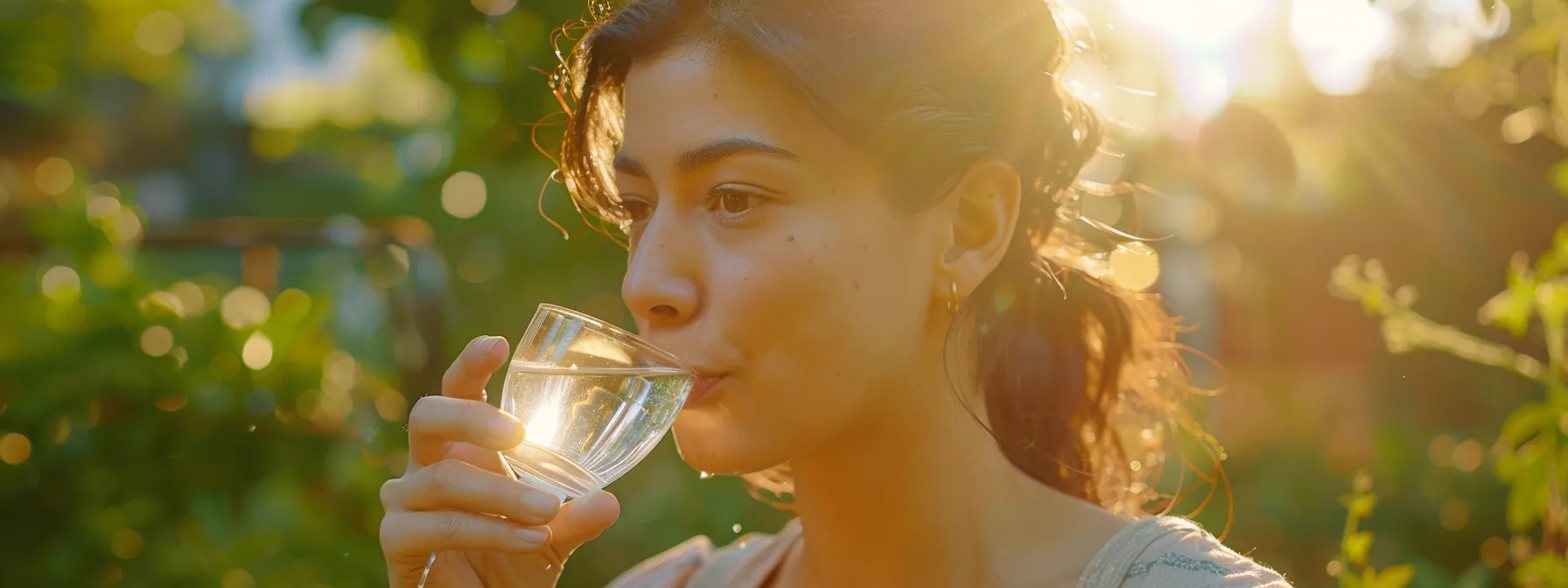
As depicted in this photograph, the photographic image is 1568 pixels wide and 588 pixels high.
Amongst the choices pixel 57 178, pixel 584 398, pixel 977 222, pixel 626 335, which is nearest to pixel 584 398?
pixel 584 398

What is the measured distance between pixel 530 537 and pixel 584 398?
0.61 feet

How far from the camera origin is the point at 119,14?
841cm

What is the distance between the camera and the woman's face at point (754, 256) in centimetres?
178

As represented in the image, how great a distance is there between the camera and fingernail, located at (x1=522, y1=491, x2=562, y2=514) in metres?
1.58

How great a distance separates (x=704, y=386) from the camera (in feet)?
5.85

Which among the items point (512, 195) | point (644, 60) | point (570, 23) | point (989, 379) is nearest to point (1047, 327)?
point (989, 379)

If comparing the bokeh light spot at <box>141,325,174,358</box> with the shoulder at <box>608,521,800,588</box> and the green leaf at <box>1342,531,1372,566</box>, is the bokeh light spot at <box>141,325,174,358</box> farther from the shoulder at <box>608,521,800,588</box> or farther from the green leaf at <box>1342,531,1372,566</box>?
the green leaf at <box>1342,531,1372,566</box>

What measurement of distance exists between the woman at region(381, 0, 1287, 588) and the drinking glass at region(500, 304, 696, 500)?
0.04 metres

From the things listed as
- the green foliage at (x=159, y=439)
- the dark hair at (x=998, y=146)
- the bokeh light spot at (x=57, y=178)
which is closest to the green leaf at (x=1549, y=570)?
the dark hair at (x=998, y=146)

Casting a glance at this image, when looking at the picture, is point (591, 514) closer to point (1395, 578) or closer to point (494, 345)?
point (494, 345)

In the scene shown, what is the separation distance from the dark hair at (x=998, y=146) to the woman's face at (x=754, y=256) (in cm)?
6

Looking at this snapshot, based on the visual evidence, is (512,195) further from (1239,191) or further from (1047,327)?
(1239,191)

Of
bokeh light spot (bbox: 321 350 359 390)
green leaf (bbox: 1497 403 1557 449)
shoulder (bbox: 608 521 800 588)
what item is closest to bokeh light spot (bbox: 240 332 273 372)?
bokeh light spot (bbox: 321 350 359 390)

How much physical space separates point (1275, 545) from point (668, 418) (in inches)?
125
